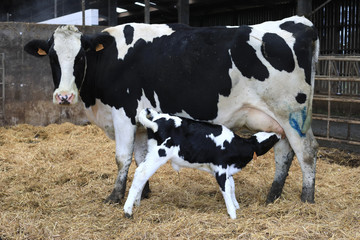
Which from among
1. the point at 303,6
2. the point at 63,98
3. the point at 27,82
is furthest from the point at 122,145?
the point at 303,6

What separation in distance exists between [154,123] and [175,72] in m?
0.73

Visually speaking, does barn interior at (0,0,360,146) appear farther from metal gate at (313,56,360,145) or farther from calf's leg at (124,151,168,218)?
calf's leg at (124,151,168,218)

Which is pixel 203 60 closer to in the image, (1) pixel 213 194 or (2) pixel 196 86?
(2) pixel 196 86

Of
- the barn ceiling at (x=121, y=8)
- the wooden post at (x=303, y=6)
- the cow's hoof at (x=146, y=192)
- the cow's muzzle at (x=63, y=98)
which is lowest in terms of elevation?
the cow's hoof at (x=146, y=192)

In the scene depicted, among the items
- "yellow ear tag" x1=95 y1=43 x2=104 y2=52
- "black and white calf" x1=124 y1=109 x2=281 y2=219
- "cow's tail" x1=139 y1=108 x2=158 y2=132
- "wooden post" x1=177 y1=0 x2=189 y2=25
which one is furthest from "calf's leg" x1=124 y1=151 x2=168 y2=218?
"wooden post" x1=177 y1=0 x2=189 y2=25

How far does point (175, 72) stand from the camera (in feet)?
16.1

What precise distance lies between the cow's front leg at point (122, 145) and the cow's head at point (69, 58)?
0.59m

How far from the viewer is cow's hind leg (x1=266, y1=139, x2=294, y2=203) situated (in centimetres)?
508

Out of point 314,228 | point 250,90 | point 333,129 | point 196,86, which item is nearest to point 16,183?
point 196,86

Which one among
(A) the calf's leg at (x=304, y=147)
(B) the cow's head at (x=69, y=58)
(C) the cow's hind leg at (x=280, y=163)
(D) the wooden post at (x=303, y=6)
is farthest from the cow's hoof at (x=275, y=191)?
(D) the wooden post at (x=303, y=6)

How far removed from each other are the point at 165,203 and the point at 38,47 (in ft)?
7.88

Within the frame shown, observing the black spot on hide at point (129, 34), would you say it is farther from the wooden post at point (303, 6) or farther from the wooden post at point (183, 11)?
the wooden post at point (183, 11)

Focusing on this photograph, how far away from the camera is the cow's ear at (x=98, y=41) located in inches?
199

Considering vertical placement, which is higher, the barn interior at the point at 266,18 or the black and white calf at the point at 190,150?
the barn interior at the point at 266,18
